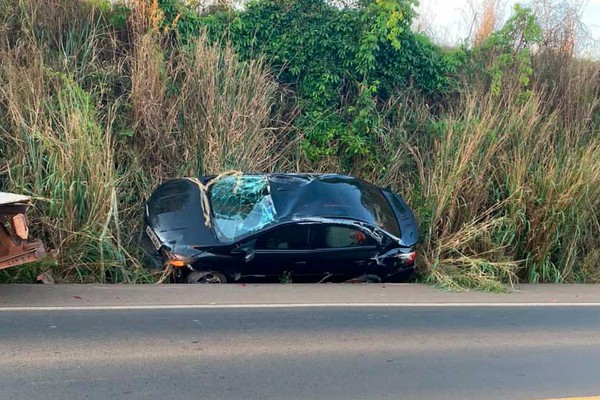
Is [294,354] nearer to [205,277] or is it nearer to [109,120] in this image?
[205,277]

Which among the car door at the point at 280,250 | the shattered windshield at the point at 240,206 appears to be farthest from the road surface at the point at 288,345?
the shattered windshield at the point at 240,206

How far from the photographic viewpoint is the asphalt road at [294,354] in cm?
460

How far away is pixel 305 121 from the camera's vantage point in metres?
12.4

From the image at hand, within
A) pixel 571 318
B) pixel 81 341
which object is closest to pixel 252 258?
pixel 81 341

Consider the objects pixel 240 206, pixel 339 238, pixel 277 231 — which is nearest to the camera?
pixel 277 231

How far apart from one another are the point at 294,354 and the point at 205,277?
98.4 inches

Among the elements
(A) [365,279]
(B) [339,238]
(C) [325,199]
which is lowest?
(A) [365,279]

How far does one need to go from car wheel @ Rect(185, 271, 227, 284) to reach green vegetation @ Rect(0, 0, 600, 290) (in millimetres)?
864

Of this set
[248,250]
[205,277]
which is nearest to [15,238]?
[205,277]

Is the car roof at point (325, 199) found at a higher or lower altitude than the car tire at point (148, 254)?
higher

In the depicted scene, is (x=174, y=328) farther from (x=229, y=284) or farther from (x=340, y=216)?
(x=340, y=216)

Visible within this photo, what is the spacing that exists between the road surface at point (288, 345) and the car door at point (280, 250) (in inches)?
11.0

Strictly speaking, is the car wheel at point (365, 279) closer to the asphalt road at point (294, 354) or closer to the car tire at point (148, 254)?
the asphalt road at point (294, 354)

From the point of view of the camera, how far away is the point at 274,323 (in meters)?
6.25
